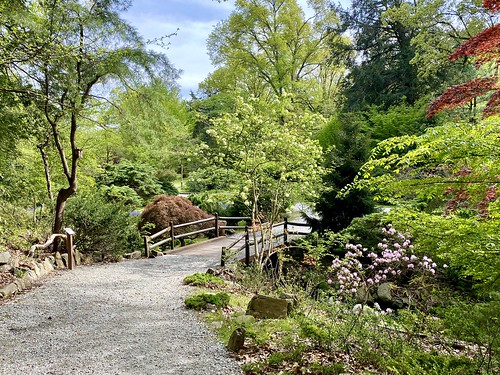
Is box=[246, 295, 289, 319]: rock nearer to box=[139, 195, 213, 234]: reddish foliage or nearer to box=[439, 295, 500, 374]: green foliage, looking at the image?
box=[439, 295, 500, 374]: green foliage

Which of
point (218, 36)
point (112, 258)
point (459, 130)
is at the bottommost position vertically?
point (112, 258)

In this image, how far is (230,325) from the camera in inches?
161

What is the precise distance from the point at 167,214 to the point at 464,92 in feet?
30.6

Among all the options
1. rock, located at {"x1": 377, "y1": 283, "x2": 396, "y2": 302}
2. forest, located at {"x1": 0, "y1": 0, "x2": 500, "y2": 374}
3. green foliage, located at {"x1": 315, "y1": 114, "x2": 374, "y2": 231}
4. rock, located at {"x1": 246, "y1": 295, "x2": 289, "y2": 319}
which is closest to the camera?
forest, located at {"x1": 0, "y1": 0, "x2": 500, "y2": 374}

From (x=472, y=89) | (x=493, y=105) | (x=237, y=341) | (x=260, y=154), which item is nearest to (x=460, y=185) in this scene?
(x=237, y=341)

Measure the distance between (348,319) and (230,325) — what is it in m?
1.39

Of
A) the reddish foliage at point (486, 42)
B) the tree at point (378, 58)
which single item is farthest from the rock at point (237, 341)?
the tree at point (378, 58)

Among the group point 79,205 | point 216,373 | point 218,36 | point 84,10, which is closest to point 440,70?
point 218,36

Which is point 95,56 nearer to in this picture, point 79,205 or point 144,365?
point 79,205

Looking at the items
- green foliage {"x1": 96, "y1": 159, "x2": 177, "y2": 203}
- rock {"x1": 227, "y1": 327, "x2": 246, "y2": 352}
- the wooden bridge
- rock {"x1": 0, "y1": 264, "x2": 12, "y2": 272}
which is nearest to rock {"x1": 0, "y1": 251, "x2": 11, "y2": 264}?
rock {"x1": 0, "y1": 264, "x2": 12, "y2": 272}

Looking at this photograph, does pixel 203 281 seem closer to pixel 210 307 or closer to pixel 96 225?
pixel 210 307

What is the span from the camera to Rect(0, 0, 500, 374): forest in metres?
2.97

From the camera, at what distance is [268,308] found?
14.4 ft

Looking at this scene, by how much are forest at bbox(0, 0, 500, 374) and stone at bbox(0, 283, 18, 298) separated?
4.92 feet
